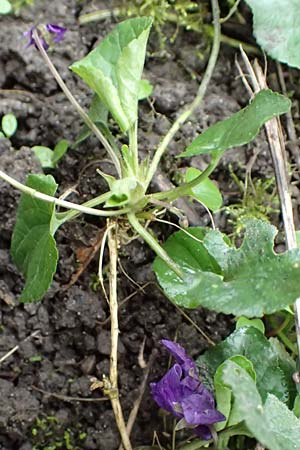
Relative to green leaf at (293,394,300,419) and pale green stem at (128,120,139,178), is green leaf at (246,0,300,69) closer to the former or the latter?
pale green stem at (128,120,139,178)

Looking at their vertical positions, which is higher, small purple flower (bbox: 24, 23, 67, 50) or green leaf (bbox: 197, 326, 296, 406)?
small purple flower (bbox: 24, 23, 67, 50)

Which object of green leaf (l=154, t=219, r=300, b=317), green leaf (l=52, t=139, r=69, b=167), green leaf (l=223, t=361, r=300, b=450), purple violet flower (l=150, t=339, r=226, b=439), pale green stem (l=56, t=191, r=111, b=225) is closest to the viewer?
green leaf (l=223, t=361, r=300, b=450)

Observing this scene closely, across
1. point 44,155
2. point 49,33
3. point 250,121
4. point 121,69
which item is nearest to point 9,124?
point 44,155

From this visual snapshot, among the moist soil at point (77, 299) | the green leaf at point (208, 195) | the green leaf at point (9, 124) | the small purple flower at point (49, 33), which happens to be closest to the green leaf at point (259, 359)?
the moist soil at point (77, 299)

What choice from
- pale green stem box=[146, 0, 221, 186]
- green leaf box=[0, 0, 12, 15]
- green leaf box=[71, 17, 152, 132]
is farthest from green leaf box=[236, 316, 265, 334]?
green leaf box=[0, 0, 12, 15]

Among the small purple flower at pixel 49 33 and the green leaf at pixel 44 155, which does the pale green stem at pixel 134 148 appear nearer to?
the green leaf at pixel 44 155

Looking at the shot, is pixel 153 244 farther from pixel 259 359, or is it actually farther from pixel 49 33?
pixel 49 33

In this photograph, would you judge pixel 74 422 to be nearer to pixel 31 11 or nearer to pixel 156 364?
pixel 156 364
